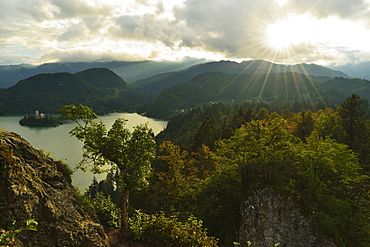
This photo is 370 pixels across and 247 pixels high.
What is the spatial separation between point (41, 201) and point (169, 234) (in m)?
7.18

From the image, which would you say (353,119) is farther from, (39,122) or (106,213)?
(39,122)

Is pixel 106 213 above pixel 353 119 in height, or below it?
Answer: below

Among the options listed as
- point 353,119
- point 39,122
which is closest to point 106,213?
point 353,119

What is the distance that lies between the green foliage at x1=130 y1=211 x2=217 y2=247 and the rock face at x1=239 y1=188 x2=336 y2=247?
9716 mm

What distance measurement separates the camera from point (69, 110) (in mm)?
11148

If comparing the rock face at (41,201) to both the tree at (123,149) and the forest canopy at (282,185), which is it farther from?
the forest canopy at (282,185)

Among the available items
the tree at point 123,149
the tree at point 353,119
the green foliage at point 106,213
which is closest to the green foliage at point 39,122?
the green foliage at point 106,213

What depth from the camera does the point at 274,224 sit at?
2027 centimetres

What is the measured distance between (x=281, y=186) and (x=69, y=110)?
66.3 feet

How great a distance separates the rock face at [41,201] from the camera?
602cm

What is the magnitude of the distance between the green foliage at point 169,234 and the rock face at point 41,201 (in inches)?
137

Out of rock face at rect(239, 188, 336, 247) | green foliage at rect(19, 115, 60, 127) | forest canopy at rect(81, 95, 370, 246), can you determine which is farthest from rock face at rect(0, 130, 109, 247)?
green foliage at rect(19, 115, 60, 127)

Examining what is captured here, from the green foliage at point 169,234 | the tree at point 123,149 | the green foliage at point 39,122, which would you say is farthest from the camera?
the green foliage at point 39,122

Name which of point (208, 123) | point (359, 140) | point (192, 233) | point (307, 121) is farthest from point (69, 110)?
point (208, 123)
